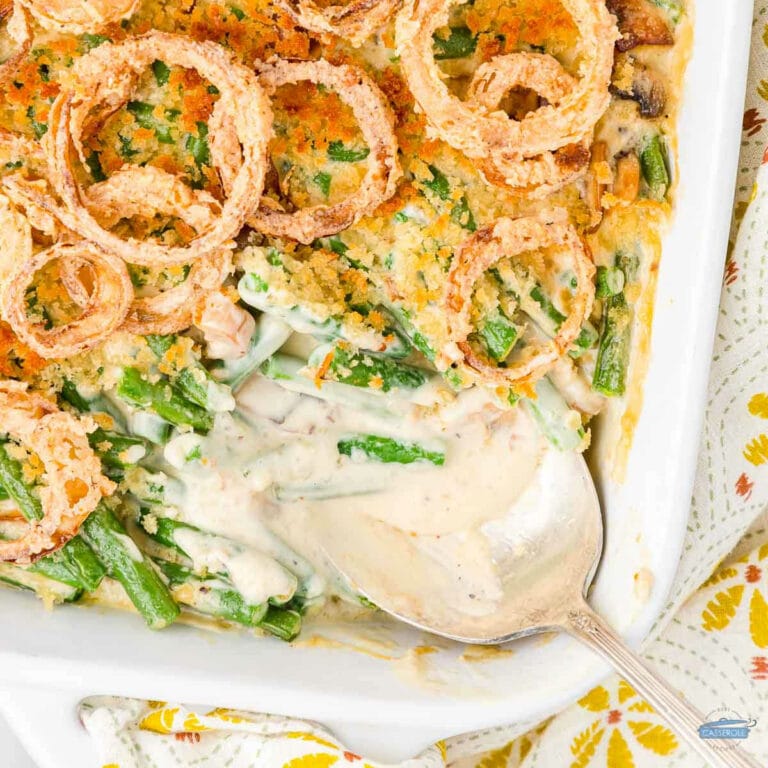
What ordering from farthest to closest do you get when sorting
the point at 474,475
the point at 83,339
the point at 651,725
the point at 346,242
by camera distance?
the point at 651,725
the point at 474,475
the point at 346,242
the point at 83,339

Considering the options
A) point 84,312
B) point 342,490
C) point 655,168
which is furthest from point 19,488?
point 655,168

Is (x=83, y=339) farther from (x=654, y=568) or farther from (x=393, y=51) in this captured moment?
(x=654, y=568)

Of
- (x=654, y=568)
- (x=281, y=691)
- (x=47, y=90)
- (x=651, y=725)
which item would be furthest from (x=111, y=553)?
(x=651, y=725)

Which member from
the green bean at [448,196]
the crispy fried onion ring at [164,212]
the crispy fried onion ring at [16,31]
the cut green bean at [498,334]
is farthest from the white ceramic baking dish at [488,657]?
the crispy fried onion ring at [16,31]

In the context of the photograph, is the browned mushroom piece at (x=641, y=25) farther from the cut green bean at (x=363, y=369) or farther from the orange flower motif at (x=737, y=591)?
the orange flower motif at (x=737, y=591)

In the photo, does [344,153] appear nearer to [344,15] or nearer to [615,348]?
[344,15]
